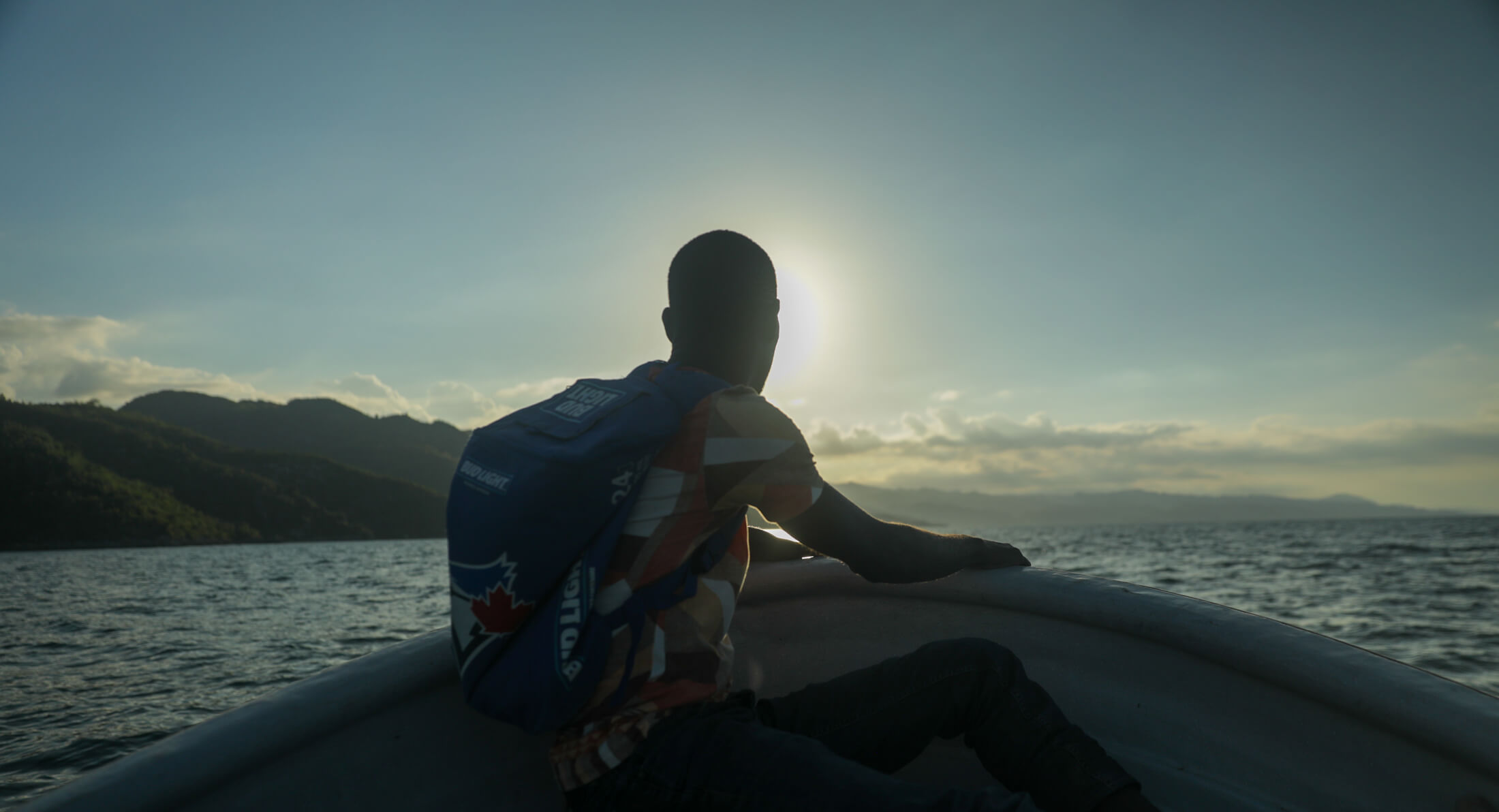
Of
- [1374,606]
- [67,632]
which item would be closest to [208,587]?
[67,632]

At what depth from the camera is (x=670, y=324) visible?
1.70m

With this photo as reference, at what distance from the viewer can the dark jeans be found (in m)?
1.20

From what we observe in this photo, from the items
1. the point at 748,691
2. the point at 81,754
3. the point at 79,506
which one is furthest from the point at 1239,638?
the point at 79,506

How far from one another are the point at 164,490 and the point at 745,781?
11179 cm

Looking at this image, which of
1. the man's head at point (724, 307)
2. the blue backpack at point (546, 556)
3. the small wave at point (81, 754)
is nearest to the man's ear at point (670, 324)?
the man's head at point (724, 307)

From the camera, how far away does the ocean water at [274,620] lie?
8.05 m

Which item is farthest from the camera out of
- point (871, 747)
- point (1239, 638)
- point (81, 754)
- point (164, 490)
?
point (164, 490)

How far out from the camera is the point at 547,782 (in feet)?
6.21

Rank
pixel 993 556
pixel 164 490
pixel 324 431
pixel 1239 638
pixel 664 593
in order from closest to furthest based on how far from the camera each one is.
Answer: pixel 664 593 < pixel 1239 638 < pixel 993 556 < pixel 164 490 < pixel 324 431

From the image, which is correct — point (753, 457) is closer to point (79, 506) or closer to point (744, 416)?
point (744, 416)

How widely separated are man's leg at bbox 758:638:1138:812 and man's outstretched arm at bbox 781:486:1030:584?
0.66 ft

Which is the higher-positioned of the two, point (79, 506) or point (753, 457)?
point (753, 457)

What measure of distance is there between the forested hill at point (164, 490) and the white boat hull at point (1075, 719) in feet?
311

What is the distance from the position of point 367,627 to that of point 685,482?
55.3ft
